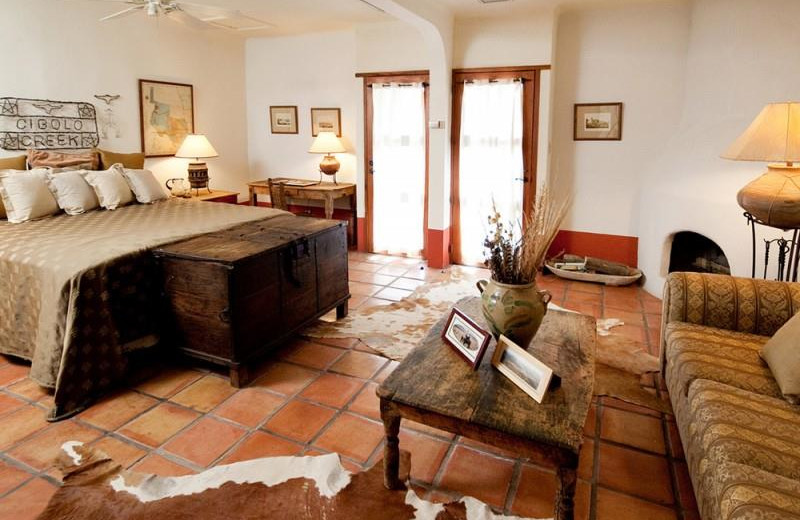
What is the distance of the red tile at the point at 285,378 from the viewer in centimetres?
281

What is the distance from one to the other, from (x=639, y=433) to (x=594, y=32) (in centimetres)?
380

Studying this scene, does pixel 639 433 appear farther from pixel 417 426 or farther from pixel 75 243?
pixel 75 243

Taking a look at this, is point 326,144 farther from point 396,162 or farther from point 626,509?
point 626,509

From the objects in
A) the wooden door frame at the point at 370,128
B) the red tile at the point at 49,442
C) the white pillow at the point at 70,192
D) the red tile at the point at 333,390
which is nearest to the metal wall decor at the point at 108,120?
the white pillow at the point at 70,192

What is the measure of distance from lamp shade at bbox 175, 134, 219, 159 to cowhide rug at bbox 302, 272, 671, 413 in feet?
8.98

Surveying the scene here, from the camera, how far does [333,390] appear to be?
2785 millimetres

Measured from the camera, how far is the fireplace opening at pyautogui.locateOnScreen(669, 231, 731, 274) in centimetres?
433

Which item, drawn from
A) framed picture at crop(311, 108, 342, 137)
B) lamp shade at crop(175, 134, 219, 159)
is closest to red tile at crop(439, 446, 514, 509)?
lamp shade at crop(175, 134, 219, 159)

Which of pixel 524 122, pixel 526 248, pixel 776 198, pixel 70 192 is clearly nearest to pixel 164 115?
pixel 70 192

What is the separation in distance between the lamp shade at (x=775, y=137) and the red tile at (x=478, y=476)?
196cm

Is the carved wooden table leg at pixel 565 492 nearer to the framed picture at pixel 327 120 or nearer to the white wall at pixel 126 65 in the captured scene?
the white wall at pixel 126 65

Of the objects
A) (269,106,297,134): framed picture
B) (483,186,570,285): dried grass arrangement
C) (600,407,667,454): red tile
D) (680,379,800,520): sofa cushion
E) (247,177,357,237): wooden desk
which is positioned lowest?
(600,407,667,454): red tile

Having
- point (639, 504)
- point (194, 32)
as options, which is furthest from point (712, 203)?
point (194, 32)

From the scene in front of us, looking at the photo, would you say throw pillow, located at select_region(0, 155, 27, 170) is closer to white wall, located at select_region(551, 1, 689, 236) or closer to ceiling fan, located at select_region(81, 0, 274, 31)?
ceiling fan, located at select_region(81, 0, 274, 31)
